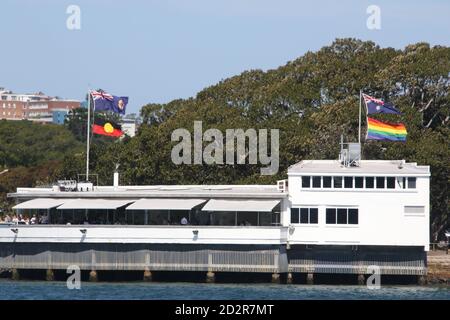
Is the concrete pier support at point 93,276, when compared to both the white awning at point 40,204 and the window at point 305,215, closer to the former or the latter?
the white awning at point 40,204

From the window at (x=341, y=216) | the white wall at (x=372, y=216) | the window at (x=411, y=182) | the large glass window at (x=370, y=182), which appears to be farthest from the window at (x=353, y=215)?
the window at (x=411, y=182)

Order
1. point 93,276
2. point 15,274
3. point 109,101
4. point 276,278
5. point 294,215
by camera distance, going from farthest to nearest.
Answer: point 109,101, point 15,274, point 294,215, point 93,276, point 276,278

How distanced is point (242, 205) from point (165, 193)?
15.9 ft

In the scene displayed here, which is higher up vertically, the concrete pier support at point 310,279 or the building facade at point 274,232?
the building facade at point 274,232

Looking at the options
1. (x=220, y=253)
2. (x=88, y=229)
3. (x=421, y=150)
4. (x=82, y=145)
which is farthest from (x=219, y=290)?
(x=82, y=145)

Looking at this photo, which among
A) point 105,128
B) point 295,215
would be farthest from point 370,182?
point 105,128

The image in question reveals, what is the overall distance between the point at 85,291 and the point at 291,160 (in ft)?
110

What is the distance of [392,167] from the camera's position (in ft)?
224

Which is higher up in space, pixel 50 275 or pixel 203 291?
pixel 50 275

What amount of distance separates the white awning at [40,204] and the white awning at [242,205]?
8.82 m

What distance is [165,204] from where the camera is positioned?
6800 cm

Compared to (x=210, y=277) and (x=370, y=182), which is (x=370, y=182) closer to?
(x=370, y=182)

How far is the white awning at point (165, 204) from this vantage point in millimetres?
67188
